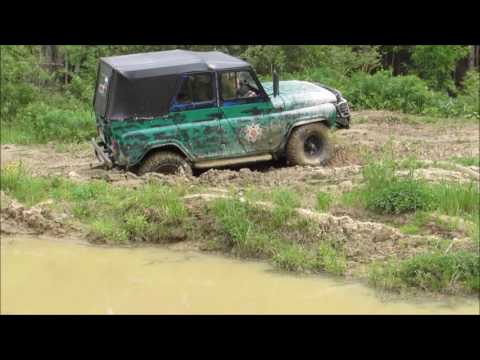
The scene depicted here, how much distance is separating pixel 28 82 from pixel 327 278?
31.3 feet

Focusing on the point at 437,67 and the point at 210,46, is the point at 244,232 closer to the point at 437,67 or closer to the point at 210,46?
the point at 210,46

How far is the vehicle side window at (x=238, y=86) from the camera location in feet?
41.3

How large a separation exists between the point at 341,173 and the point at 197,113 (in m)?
2.16

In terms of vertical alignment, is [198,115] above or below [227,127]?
above

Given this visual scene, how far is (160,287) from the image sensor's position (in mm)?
9570

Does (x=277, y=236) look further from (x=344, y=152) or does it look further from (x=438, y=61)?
(x=438, y=61)

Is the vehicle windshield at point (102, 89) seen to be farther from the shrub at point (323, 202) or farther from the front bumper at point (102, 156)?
the shrub at point (323, 202)

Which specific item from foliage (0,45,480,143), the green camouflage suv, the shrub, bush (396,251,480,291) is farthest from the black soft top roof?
bush (396,251,480,291)

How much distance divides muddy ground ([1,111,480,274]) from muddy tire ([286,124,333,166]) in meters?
0.22

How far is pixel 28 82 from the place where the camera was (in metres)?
17.4

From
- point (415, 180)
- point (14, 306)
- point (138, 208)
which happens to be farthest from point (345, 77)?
point (14, 306)

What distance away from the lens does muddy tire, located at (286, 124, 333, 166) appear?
13234mm

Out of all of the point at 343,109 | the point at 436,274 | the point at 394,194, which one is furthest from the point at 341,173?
the point at 436,274

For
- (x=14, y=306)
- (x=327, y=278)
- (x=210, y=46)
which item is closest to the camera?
(x=14, y=306)
